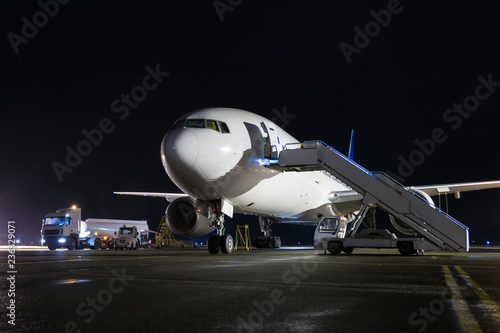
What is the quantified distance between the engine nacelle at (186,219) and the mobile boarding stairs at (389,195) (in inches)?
165

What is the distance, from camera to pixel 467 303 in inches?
203

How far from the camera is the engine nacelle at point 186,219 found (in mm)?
18078

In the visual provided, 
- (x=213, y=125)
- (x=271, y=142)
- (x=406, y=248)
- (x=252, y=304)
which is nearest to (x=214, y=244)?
(x=271, y=142)

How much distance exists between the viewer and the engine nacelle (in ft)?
59.3

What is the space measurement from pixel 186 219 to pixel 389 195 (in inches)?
330

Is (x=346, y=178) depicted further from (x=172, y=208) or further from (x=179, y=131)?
(x=172, y=208)

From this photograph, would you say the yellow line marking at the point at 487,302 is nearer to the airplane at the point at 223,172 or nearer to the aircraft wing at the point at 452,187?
the airplane at the point at 223,172

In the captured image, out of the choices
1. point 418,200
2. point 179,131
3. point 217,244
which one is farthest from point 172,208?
point 418,200

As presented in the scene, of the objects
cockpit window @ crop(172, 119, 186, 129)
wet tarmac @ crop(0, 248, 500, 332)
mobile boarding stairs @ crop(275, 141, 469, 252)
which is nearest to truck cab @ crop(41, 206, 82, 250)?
cockpit window @ crop(172, 119, 186, 129)

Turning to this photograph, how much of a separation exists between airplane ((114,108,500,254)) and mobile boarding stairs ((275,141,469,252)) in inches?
51.1

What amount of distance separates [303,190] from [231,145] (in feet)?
21.5

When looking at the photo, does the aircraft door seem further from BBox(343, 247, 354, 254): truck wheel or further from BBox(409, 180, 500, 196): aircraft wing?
BBox(409, 180, 500, 196): aircraft wing

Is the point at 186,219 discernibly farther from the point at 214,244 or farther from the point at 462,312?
the point at 462,312

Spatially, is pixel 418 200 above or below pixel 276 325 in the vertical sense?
above
